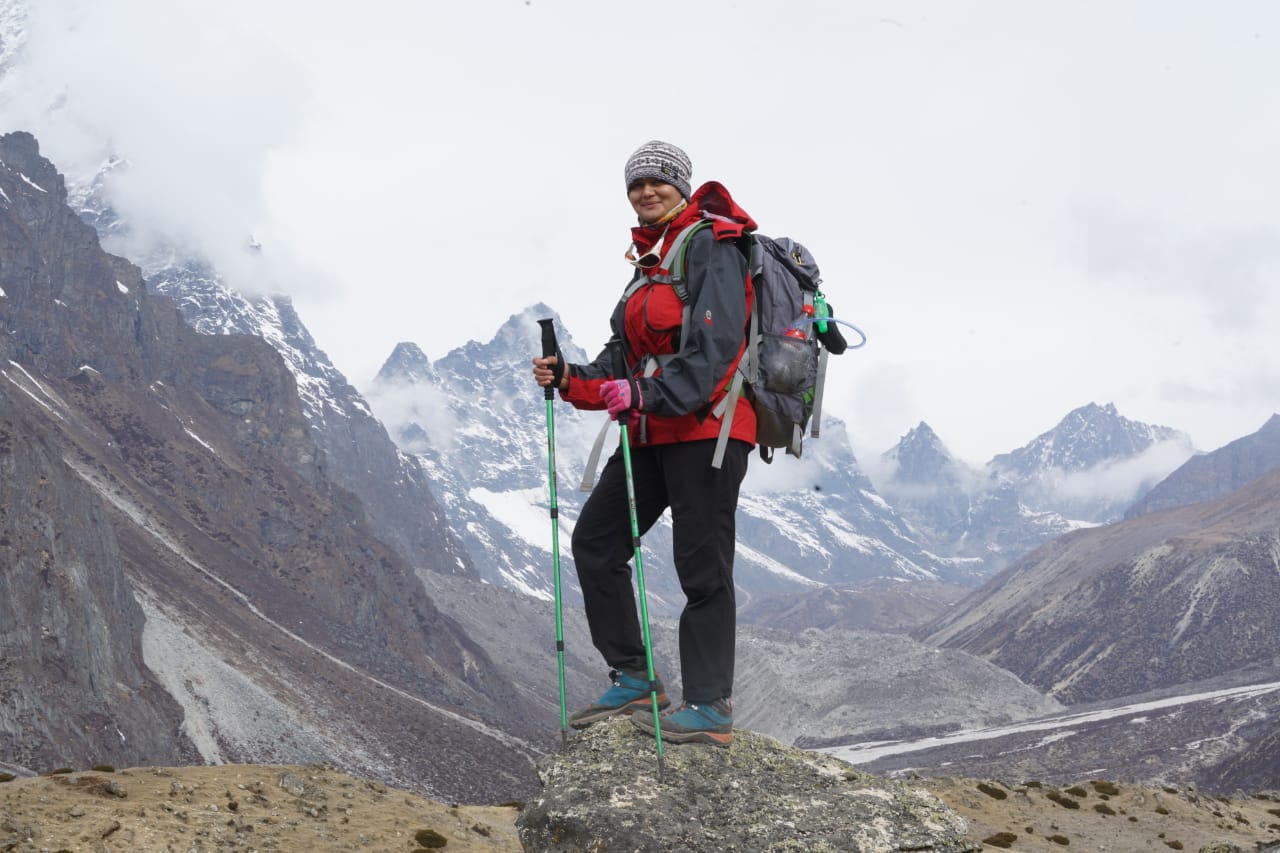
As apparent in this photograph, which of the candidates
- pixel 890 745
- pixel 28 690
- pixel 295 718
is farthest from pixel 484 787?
pixel 890 745

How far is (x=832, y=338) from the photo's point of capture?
832cm

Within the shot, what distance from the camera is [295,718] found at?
95188 mm

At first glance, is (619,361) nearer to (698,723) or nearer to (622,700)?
(622,700)

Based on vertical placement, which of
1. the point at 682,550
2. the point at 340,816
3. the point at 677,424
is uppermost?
the point at 677,424

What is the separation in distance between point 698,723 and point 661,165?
4.14m

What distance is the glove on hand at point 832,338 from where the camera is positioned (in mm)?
8297

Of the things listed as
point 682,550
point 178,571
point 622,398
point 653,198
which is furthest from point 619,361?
point 178,571

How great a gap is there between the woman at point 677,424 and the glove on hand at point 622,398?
0.01 m

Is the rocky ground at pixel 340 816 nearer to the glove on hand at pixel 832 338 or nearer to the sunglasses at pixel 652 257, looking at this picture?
the glove on hand at pixel 832 338

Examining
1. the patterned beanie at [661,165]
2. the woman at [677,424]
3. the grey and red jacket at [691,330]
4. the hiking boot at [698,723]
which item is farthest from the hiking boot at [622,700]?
the patterned beanie at [661,165]

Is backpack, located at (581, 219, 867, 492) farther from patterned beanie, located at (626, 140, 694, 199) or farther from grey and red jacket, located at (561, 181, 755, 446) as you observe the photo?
patterned beanie, located at (626, 140, 694, 199)

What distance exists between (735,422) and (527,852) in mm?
3497

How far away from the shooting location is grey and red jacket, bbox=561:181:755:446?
7387 millimetres

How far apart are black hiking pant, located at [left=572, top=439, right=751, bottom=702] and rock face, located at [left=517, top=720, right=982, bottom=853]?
568 mm
